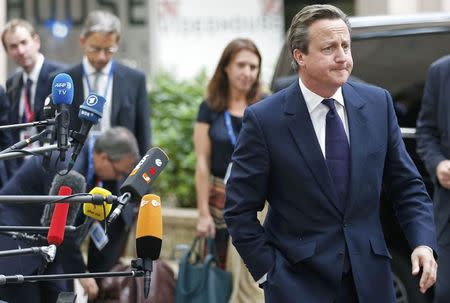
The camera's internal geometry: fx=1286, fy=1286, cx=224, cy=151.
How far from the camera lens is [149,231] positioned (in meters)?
4.94

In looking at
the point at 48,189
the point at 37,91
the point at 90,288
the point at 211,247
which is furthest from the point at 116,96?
the point at 48,189

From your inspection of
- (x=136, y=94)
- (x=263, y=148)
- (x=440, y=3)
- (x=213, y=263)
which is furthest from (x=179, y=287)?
(x=440, y=3)

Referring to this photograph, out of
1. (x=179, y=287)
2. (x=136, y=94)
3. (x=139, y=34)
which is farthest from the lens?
(x=139, y=34)

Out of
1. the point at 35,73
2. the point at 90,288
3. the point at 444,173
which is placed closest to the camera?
the point at 444,173

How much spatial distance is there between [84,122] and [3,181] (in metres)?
3.92

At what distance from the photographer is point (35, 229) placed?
17.3 feet

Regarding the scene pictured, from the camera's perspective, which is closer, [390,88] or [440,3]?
[390,88]

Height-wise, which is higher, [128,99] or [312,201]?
[312,201]

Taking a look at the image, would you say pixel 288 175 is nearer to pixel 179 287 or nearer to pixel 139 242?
pixel 139 242

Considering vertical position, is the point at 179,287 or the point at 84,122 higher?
the point at 84,122

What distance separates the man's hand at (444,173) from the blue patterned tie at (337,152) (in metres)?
1.57

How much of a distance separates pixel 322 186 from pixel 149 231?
2.65ft

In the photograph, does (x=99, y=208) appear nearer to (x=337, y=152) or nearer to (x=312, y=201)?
(x=312, y=201)

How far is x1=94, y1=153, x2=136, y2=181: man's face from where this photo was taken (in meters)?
7.23
